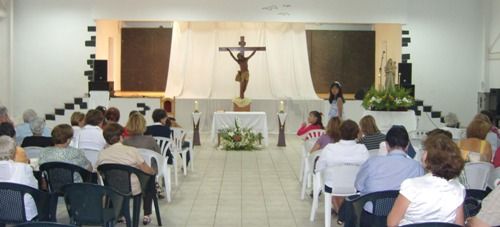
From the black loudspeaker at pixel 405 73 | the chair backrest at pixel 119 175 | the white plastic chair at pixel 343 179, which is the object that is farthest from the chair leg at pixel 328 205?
the black loudspeaker at pixel 405 73

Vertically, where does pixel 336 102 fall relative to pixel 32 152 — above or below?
above

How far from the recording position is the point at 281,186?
766 centimetres

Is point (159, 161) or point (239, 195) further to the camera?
point (239, 195)

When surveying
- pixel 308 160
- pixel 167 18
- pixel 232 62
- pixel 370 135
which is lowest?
pixel 308 160

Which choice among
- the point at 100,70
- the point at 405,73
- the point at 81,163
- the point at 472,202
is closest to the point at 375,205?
the point at 472,202

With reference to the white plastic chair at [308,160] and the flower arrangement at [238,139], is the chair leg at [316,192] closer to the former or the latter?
the white plastic chair at [308,160]

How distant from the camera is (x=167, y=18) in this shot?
13.1m

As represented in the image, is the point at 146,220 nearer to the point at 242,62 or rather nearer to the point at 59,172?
the point at 59,172

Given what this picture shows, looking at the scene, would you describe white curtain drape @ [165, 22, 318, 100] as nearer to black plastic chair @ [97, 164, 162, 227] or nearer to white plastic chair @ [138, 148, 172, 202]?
white plastic chair @ [138, 148, 172, 202]

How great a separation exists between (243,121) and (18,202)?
773 cm

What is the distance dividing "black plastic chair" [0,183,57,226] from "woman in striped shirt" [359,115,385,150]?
10.3 feet

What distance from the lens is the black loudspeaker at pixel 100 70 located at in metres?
12.8

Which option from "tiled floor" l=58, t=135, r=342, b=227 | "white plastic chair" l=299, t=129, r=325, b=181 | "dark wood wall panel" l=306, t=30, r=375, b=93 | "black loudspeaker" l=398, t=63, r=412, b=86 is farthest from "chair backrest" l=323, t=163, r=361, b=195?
"dark wood wall panel" l=306, t=30, r=375, b=93

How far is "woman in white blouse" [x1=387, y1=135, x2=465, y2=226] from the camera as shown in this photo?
3.13 m
